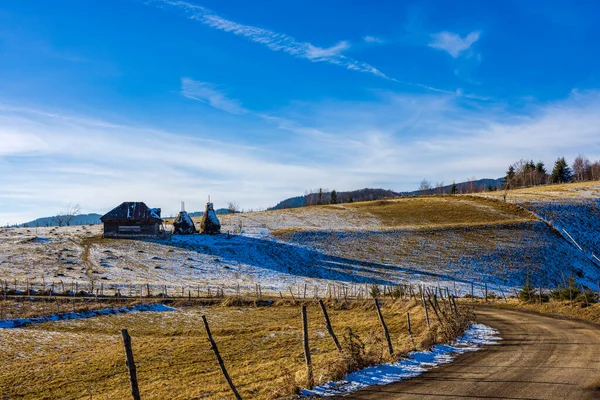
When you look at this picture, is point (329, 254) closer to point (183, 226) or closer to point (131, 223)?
point (183, 226)

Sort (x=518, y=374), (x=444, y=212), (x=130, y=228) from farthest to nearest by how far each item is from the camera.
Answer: (x=444, y=212) → (x=130, y=228) → (x=518, y=374)

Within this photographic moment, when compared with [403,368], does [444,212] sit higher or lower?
higher

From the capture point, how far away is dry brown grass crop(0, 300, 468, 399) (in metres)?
15.9

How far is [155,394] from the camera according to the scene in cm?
1599

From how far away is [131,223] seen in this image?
84.2 meters

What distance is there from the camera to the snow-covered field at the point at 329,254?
6009cm

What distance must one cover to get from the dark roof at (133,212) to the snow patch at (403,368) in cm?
7322

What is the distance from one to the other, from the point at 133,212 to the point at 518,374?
81.0 metres

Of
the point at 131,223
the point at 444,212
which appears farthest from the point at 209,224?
the point at 444,212

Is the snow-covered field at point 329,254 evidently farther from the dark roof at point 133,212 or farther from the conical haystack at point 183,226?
the dark roof at point 133,212

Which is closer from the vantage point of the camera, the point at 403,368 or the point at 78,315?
the point at 403,368

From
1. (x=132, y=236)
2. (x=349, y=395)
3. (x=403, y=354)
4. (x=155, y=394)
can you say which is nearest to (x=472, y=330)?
(x=403, y=354)

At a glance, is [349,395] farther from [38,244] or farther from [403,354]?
[38,244]

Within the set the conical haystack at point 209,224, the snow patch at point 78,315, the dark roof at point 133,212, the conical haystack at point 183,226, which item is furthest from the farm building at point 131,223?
the snow patch at point 78,315
